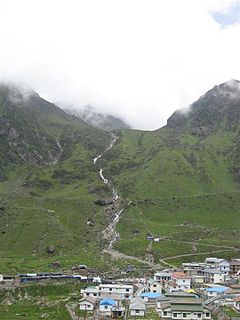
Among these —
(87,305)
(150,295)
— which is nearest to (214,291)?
(150,295)

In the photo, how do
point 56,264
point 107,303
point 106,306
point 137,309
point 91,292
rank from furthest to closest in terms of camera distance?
1. point 56,264
2. point 91,292
3. point 106,306
4. point 107,303
5. point 137,309

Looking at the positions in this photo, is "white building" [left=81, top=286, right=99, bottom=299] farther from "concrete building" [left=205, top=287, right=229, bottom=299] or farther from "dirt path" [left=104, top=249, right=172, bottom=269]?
"dirt path" [left=104, top=249, right=172, bottom=269]

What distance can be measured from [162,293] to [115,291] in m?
12.6

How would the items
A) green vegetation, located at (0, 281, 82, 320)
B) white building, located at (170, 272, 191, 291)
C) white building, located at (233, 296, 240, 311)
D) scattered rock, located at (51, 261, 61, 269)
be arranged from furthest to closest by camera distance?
scattered rock, located at (51, 261, 61, 269) < white building, located at (170, 272, 191, 291) < green vegetation, located at (0, 281, 82, 320) < white building, located at (233, 296, 240, 311)

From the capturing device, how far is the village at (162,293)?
327 ft

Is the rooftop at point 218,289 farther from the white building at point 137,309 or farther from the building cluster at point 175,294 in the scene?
the white building at point 137,309

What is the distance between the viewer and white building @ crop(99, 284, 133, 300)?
4700 inches

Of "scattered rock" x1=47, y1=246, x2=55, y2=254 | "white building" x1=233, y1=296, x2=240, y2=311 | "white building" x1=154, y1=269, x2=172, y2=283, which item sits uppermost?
"scattered rock" x1=47, y1=246, x2=55, y2=254

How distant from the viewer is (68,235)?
19588 cm

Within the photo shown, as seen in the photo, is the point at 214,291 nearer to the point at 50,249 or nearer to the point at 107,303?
the point at 107,303

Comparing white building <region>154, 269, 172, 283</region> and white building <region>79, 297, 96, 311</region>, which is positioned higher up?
white building <region>154, 269, 172, 283</region>

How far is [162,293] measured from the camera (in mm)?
123938

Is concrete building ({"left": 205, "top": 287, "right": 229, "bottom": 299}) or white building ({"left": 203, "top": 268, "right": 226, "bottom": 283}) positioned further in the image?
white building ({"left": 203, "top": 268, "right": 226, "bottom": 283})

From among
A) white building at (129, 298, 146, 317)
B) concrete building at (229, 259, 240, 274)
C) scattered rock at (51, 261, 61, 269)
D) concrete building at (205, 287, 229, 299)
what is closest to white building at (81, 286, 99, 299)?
white building at (129, 298, 146, 317)
